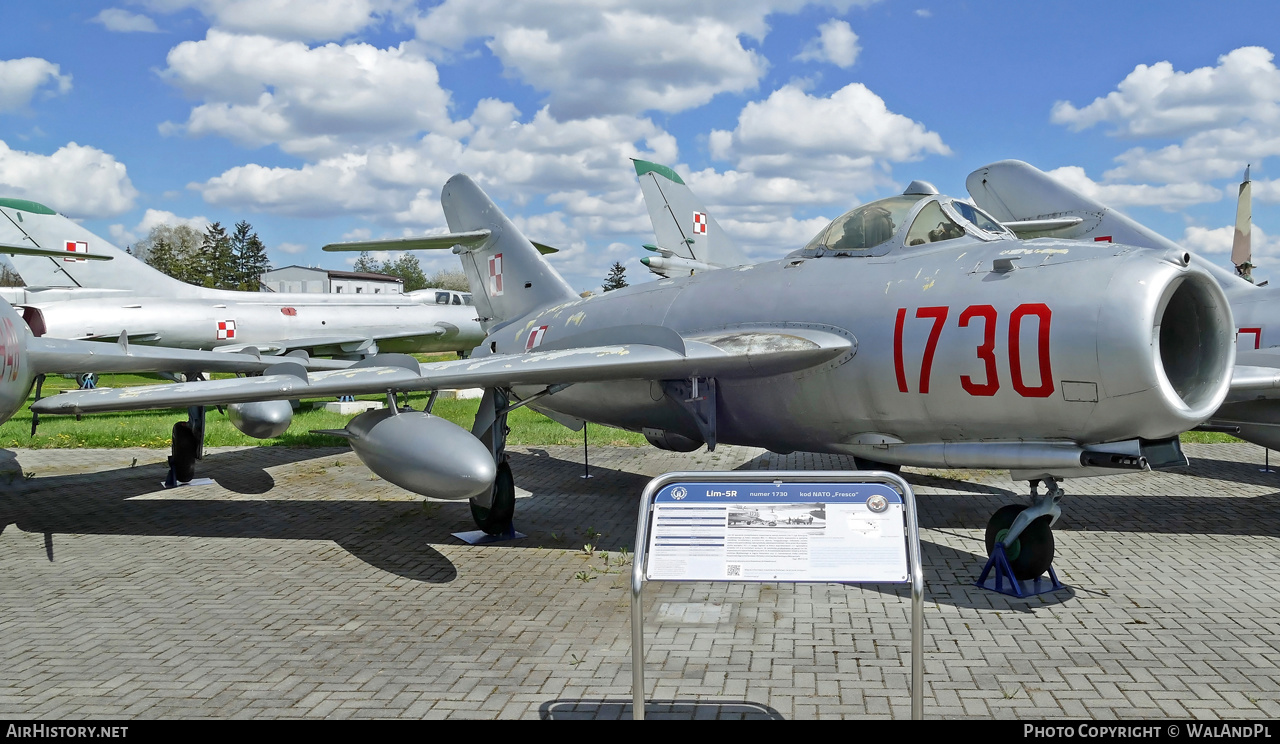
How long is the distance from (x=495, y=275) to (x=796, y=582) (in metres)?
9.41

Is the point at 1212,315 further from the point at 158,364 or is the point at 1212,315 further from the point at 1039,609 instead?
the point at 158,364

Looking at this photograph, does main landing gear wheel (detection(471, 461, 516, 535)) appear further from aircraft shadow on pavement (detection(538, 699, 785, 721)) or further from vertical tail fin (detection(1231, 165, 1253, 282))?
vertical tail fin (detection(1231, 165, 1253, 282))

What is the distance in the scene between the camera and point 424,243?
11.6 meters

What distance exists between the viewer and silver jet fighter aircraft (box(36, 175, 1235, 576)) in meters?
5.43

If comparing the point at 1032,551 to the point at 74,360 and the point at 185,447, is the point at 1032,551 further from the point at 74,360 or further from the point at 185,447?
the point at 185,447

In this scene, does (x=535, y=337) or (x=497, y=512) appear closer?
(x=497, y=512)

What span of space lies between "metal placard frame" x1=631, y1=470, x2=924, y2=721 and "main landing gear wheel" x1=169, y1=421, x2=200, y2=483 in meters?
9.85

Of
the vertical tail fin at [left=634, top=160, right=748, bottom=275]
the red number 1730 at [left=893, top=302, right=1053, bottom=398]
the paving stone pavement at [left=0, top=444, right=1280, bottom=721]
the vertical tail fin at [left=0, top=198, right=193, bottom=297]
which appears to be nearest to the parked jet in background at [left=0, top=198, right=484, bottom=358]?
the vertical tail fin at [left=0, top=198, right=193, bottom=297]

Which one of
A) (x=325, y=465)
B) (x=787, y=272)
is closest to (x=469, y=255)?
(x=325, y=465)

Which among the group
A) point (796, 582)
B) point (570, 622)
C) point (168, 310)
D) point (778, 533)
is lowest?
point (570, 622)

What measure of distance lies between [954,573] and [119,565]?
24.1ft

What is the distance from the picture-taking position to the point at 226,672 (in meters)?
4.79

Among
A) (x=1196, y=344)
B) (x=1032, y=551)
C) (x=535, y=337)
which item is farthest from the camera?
(x=535, y=337)

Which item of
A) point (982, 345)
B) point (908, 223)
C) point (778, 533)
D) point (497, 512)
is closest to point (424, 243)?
point (497, 512)
